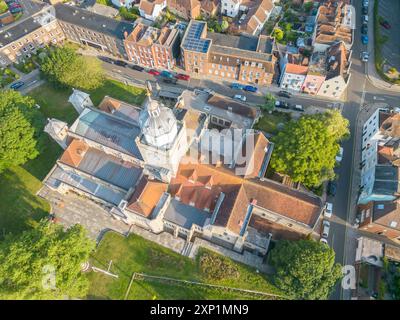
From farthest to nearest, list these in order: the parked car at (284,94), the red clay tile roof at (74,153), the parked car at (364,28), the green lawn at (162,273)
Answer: the parked car at (364,28) → the parked car at (284,94) → the red clay tile roof at (74,153) → the green lawn at (162,273)

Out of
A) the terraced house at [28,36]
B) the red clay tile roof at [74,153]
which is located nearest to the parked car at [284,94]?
the red clay tile roof at [74,153]

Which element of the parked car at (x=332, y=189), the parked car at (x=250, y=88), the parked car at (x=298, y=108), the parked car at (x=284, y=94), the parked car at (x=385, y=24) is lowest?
the parked car at (x=332, y=189)

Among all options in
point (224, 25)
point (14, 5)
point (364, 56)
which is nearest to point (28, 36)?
point (14, 5)

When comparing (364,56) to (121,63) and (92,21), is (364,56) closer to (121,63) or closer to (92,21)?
(121,63)

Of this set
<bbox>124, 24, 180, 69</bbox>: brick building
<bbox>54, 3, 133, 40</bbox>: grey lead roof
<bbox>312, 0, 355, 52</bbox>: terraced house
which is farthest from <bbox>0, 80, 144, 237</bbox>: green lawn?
A: <bbox>312, 0, 355, 52</bbox>: terraced house

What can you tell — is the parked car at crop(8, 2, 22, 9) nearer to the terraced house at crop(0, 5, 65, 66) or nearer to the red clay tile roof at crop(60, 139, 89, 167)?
the terraced house at crop(0, 5, 65, 66)

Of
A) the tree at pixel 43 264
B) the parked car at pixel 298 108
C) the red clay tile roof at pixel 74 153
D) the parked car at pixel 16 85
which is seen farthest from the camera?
the parked car at pixel 16 85

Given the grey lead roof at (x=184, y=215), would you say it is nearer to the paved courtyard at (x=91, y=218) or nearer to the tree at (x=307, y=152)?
the paved courtyard at (x=91, y=218)
